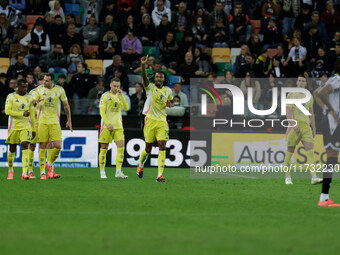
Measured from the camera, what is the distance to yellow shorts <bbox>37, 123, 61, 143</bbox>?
14828mm

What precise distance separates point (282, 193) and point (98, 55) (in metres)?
11.9

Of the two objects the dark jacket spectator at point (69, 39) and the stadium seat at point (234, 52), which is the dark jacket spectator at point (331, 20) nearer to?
the stadium seat at point (234, 52)

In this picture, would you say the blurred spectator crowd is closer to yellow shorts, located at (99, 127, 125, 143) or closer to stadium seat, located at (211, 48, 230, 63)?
stadium seat, located at (211, 48, 230, 63)

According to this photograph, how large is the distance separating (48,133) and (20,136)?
65 cm

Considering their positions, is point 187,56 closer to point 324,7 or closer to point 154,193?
point 324,7

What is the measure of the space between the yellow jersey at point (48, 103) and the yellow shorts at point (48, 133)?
9 centimetres

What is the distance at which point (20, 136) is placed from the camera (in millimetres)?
14523

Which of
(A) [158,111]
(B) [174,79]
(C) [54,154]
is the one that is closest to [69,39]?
(B) [174,79]

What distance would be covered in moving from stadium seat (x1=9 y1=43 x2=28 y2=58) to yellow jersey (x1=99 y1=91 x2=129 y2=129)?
817cm

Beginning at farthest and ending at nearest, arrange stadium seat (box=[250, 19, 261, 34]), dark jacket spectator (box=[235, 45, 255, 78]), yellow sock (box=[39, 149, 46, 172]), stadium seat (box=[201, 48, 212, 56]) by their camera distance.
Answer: stadium seat (box=[250, 19, 261, 34])
stadium seat (box=[201, 48, 212, 56])
dark jacket spectator (box=[235, 45, 255, 78])
yellow sock (box=[39, 149, 46, 172])

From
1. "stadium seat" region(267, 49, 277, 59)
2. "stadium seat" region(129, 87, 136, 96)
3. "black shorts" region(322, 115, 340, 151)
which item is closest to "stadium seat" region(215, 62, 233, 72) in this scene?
"stadium seat" region(267, 49, 277, 59)

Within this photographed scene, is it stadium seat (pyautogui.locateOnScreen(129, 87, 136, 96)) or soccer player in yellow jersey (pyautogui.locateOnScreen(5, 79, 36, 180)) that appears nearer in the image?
soccer player in yellow jersey (pyautogui.locateOnScreen(5, 79, 36, 180))

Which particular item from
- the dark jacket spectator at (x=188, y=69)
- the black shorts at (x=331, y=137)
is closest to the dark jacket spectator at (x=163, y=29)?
the dark jacket spectator at (x=188, y=69)

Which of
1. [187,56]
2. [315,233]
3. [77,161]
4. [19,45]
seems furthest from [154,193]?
[19,45]
